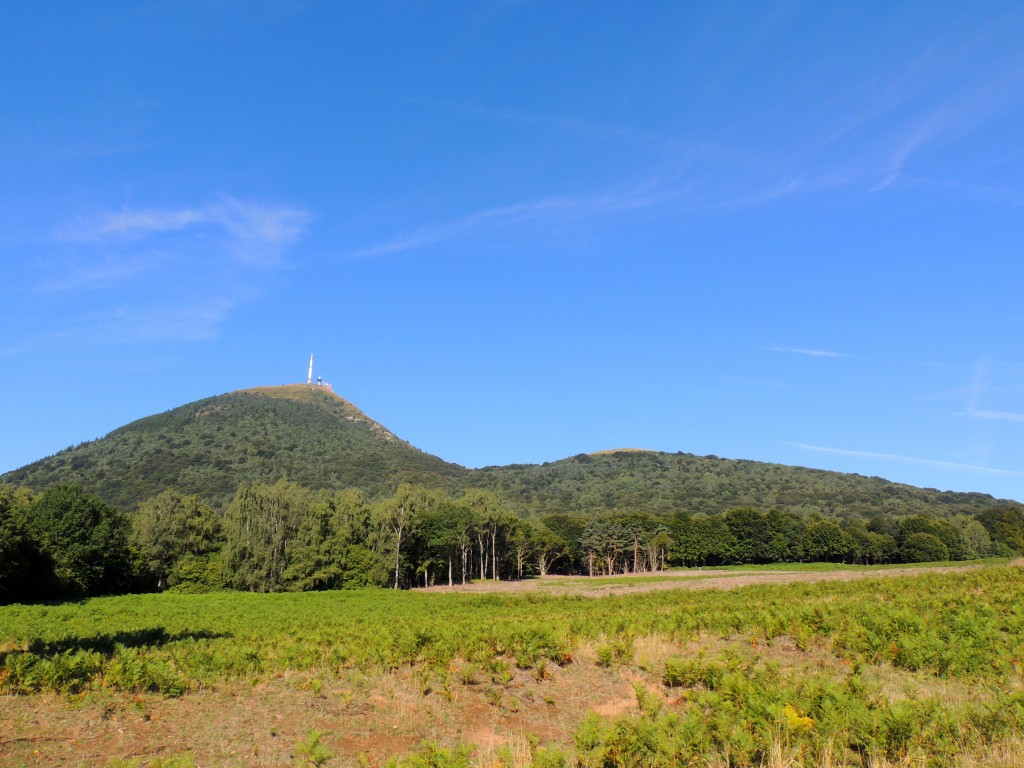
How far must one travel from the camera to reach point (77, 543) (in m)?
63.7

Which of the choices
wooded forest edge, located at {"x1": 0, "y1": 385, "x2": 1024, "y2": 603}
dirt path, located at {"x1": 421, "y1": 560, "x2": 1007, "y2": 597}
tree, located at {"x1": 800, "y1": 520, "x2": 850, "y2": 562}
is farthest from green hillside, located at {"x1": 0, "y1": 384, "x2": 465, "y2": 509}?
tree, located at {"x1": 800, "y1": 520, "x2": 850, "y2": 562}

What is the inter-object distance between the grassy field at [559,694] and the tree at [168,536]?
57021 millimetres

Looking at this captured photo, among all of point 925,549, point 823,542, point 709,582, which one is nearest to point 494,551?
point 709,582

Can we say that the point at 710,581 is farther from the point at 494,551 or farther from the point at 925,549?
the point at 925,549

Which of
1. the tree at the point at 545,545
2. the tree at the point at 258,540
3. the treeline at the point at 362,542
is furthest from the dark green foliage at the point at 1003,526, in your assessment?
the tree at the point at 258,540

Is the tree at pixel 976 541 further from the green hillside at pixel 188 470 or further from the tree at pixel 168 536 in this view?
the tree at pixel 168 536

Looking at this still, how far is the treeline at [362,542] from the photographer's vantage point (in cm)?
6384

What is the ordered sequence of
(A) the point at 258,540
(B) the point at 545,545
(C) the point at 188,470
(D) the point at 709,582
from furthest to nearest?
→ (C) the point at 188,470 → (B) the point at 545,545 → (A) the point at 258,540 → (D) the point at 709,582

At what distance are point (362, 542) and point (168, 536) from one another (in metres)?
24.0

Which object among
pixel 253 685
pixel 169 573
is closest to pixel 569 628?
pixel 253 685

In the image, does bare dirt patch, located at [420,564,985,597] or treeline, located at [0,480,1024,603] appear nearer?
bare dirt patch, located at [420,564,985,597]

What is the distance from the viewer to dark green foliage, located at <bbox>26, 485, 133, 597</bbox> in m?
60.8

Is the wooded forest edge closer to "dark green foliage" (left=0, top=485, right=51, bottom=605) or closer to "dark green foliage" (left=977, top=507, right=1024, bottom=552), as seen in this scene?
"dark green foliage" (left=0, top=485, right=51, bottom=605)

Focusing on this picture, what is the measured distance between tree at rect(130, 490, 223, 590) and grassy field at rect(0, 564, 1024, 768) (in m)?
57.0
